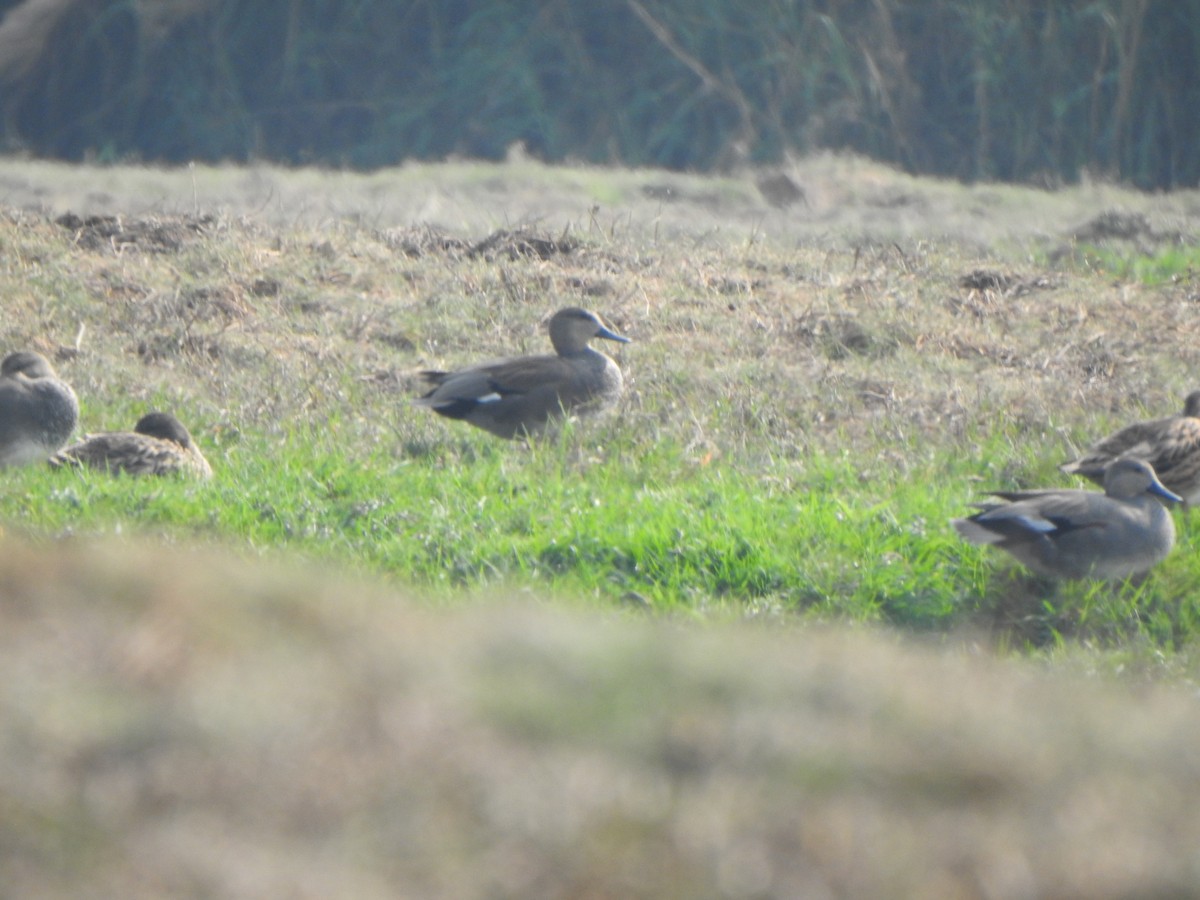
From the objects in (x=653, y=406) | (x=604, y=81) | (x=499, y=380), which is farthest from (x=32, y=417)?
(x=604, y=81)

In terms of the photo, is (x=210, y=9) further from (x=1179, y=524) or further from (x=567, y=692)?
(x=567, y=692)

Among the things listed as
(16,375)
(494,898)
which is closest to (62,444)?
(16,375)

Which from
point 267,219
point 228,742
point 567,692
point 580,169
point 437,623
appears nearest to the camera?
point 228,742

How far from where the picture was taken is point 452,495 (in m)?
6.82

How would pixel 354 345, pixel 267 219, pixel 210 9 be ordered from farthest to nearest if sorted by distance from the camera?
pixel 210 9, pixel 267 219, pixel 354 345

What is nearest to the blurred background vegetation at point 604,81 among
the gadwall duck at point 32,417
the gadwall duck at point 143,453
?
the gadwall duck at point 143,453

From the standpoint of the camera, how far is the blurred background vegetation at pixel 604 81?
2498 cm

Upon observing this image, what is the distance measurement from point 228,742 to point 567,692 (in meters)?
0.70

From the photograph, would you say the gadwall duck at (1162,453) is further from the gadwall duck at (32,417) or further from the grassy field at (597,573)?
the gadwall duck at (32,417)

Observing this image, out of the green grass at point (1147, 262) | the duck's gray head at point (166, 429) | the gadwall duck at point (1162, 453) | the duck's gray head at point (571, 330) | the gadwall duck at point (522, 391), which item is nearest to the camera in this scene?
the gadwall duck at point (1162, 453)

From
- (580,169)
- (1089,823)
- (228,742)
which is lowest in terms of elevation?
(580,169)

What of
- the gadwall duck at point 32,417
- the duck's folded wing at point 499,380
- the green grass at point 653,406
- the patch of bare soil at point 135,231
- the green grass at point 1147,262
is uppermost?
the gadwall duck at point 32,417

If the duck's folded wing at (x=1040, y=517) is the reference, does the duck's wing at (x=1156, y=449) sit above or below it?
below

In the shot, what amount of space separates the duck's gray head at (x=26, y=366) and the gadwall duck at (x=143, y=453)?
39 cm
